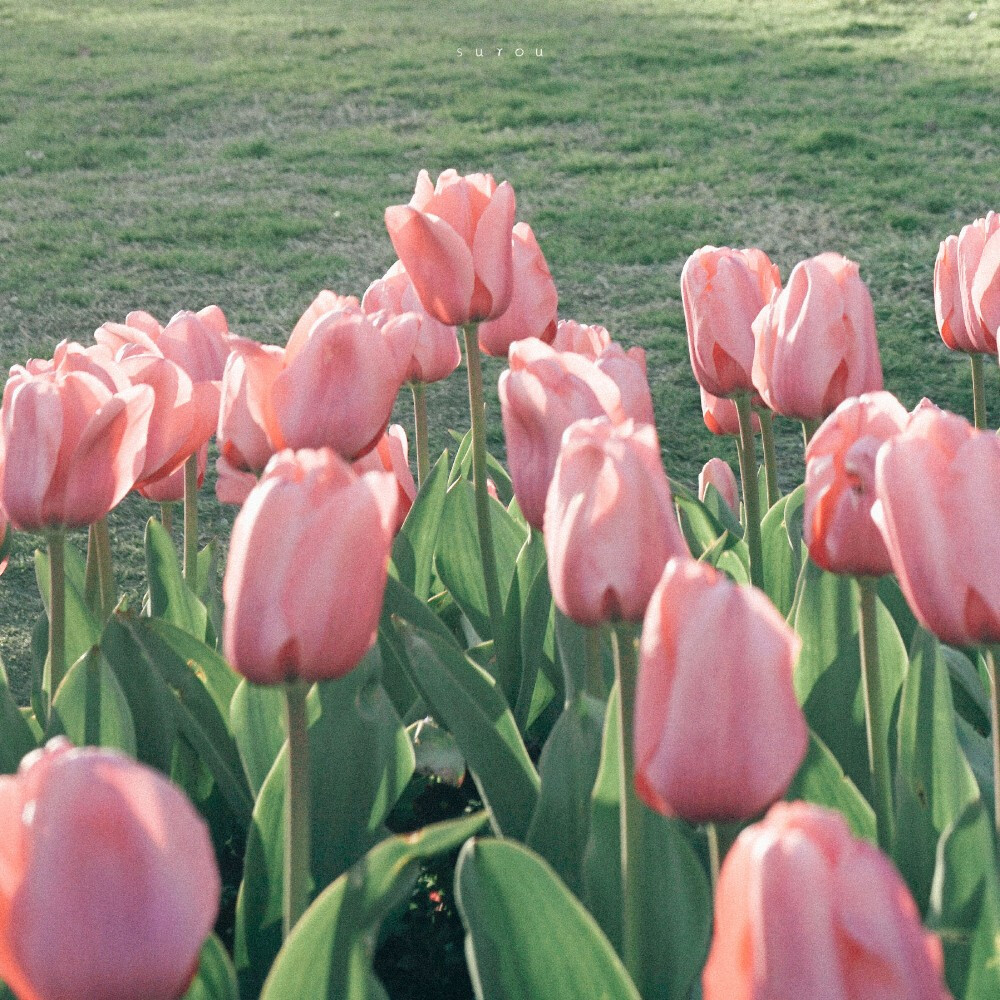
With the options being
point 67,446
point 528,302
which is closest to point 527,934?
point 67,446

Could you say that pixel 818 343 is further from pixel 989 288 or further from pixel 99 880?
pixel 99 880

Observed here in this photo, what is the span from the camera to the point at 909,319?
500 centimetres

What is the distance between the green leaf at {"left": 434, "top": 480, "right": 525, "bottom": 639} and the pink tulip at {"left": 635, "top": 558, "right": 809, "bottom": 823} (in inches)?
36.4

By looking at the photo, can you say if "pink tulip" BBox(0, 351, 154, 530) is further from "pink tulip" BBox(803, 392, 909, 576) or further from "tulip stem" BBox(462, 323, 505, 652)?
"pink tulip" BBox(803, 392, 909, 576)

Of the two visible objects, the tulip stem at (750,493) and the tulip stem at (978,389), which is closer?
the tulip stem at (750,493)

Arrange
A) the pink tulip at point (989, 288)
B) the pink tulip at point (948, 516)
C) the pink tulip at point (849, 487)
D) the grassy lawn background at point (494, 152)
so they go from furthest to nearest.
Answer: the grassy lawn background at point (494, 152), the pink tulip at point (989, 288), the pink tulip at point (849, 487), the pink tulip at point (948, 516)

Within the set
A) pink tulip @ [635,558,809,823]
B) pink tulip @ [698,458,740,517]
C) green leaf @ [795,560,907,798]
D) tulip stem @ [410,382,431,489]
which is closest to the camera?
pink tulip @ [635,558,809,823]

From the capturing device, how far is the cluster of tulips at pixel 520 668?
61 cm

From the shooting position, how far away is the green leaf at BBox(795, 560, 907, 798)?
1.25m

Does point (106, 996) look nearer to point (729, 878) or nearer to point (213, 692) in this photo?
point (729, 878)

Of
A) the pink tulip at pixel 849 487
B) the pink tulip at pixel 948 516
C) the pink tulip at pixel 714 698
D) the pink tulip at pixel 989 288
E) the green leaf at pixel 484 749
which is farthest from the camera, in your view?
the pink tulip at pixel 989 288

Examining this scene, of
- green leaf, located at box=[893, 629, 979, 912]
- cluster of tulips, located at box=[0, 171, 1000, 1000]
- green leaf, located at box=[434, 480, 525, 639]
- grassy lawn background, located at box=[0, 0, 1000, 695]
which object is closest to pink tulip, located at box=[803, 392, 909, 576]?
cluster of tulips, located at box=[0, 171, 1000, 1000]

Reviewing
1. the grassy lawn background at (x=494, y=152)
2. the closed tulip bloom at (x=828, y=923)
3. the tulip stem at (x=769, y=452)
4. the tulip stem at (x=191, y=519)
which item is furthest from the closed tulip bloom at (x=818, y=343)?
the grassy lawn background at (x=494, y=152)

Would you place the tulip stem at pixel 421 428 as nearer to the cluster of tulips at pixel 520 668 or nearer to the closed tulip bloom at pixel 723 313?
the cluster of tulips at pixel 520 668
